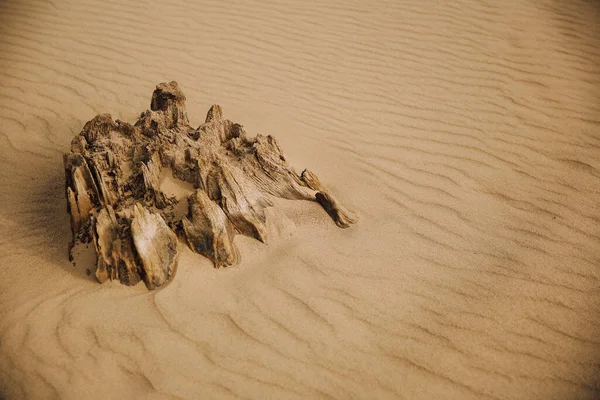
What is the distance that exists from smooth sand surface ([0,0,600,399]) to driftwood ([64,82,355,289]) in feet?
0.42

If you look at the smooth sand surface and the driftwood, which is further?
the driftwood

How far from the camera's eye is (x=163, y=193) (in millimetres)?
2582

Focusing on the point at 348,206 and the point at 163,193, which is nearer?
the point at 163,193

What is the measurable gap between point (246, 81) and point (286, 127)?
115 cm

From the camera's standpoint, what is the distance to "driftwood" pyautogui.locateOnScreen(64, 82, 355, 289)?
2287mm

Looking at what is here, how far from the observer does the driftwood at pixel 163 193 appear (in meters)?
2.29

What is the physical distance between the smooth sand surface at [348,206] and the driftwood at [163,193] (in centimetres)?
13

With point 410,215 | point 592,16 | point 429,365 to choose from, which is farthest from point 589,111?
point 429,365

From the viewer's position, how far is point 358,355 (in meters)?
2.13

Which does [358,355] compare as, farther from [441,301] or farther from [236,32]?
[236,32]

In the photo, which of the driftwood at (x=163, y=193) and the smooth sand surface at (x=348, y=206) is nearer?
the smooth sand surface at (x=348, y=206)

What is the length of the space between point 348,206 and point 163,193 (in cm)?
148

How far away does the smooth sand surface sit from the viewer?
2.05m

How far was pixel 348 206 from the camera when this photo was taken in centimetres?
313
